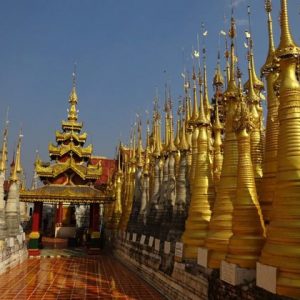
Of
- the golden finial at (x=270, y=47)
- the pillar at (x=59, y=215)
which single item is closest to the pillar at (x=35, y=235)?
the pillar at (x=59, y=215)

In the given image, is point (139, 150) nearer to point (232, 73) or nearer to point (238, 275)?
point (232, 73)

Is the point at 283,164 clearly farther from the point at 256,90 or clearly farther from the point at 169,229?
the point at 169,229

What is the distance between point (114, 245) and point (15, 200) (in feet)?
24.8

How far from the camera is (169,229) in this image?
601 inches

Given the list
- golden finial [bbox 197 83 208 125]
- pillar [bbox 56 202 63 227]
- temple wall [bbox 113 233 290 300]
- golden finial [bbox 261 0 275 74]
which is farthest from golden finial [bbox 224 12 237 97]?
pillar [bbox 56 202 63 227]

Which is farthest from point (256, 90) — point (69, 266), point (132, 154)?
point (132, 154)

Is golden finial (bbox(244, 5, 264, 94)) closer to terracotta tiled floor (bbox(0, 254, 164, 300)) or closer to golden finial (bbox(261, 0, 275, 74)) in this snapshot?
golden finial (bbox(261, 0, 275, 74))

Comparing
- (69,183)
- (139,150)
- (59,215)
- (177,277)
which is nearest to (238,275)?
(177,277)

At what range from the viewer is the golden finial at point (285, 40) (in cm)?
797

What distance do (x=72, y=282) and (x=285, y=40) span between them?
13321 millimetres

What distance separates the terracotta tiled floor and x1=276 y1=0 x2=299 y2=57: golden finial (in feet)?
32.0

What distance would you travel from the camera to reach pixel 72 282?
17109 mm

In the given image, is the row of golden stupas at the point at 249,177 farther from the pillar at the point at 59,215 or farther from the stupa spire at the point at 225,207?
the pillar at the point at 59,215

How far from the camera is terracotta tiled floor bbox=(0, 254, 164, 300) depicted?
47.5 ft
